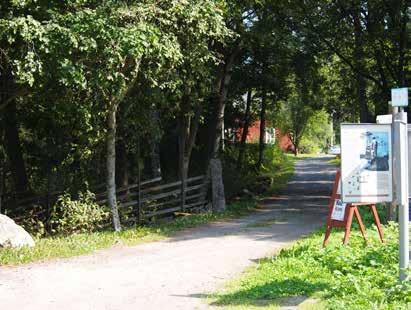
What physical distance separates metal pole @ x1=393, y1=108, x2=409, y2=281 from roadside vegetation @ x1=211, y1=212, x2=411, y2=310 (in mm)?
306

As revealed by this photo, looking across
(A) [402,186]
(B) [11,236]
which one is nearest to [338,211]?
(A) [402,186]

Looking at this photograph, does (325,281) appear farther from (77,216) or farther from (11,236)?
(77,216)

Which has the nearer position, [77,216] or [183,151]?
[77,216]

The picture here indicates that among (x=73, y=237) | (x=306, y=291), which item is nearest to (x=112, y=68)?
(x=73, y=237)

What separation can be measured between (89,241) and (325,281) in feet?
18.7

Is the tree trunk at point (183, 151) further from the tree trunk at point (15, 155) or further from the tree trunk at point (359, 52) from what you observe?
the tree trunk at point (359, 52)

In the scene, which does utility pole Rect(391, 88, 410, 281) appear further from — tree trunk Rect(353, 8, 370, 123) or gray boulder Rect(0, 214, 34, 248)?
tree trunk Rect(353, 8, 370, 123)

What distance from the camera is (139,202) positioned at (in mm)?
16625

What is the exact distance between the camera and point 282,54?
21.6m

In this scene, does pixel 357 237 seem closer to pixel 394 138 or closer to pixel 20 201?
pixel 394 138

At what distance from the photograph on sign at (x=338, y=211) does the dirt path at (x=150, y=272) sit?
147 cm

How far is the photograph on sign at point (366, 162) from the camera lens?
751 centimetres

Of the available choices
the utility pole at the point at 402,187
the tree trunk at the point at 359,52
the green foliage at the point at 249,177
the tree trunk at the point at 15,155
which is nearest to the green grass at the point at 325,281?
the utility pole at the point at 402,187

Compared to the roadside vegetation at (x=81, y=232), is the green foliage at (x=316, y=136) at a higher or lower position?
higher
